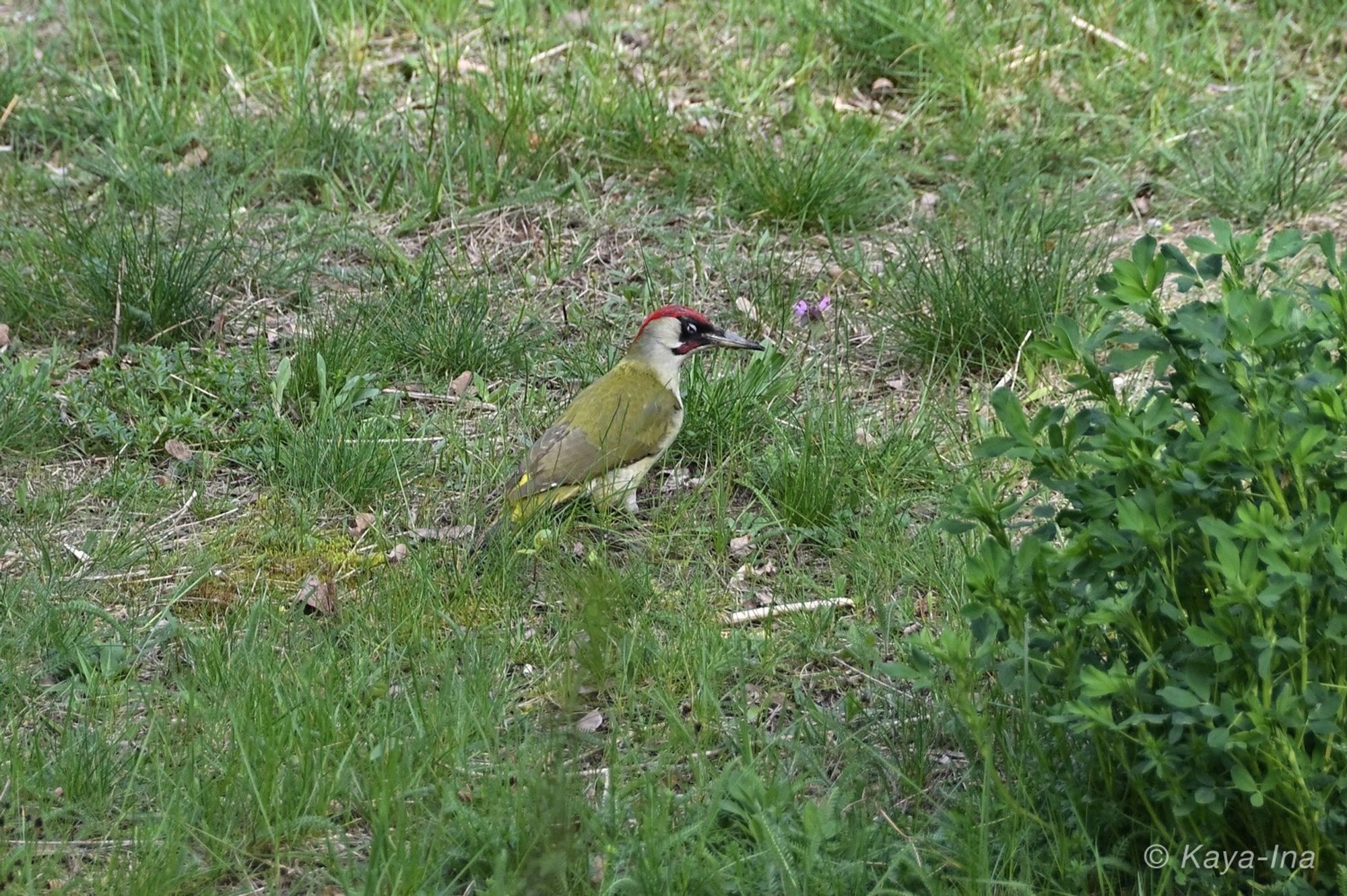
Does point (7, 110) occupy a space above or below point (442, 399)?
above

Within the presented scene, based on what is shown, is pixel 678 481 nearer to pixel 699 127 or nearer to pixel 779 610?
pixel 779 610

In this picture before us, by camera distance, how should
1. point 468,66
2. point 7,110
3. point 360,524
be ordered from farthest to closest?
1. point 468,66
2. point 7,110
3. point 360,524

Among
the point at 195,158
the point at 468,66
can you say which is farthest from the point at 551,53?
the point at 195,158

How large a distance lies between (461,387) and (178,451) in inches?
38.5

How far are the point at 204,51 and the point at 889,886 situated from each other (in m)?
5.42

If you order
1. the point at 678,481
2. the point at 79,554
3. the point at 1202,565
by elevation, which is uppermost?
the point at 1202,565

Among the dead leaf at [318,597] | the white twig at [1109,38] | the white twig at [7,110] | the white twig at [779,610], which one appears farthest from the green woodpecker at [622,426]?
the white twig at [7,110]

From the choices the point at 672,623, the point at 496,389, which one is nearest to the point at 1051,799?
the point at 672,623

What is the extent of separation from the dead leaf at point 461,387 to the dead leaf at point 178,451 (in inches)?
35.7

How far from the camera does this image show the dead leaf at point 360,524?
461 cm

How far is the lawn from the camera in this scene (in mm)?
3234

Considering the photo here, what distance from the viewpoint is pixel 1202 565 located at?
9.14 feet

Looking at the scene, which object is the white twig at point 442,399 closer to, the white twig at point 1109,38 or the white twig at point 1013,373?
the white twig at point 1013,373

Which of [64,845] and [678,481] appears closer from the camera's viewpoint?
[64,845]
